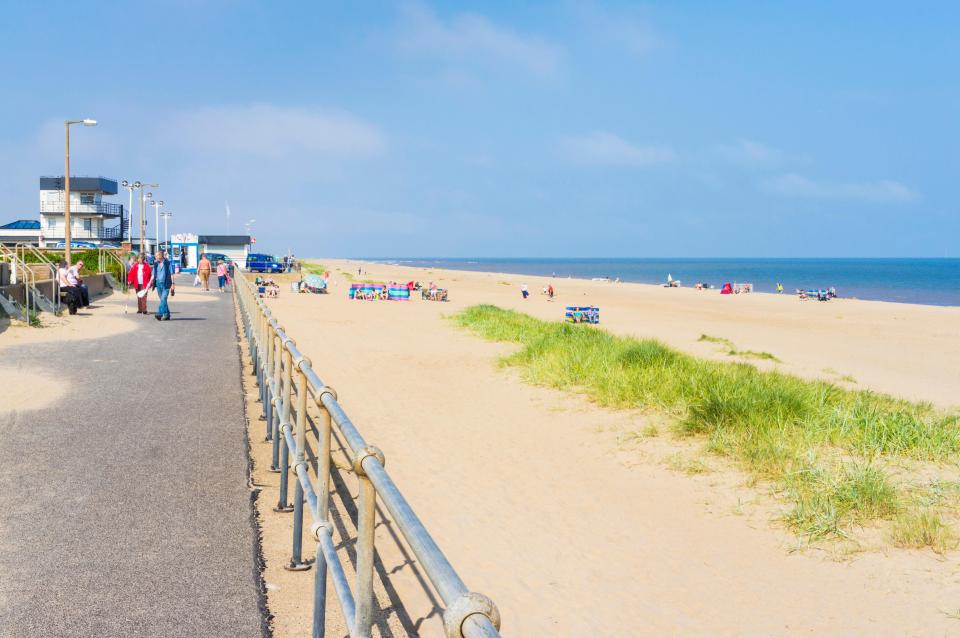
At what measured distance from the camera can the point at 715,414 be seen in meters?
8.38

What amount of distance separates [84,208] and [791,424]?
76.2 m

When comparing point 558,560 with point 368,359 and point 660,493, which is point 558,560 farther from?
point 368,359

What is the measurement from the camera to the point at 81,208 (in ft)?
235

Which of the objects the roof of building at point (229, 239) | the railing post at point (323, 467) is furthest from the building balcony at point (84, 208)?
the railing post at point (323, 467)

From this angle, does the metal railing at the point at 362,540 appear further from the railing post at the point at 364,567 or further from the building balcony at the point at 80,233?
the building balcony at the point at 80,233

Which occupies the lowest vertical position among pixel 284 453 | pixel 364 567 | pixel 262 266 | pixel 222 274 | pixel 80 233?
pixel 262 266

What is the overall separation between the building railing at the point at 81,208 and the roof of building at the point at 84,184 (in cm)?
123

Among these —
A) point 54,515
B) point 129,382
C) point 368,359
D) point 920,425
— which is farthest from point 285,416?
point 368,359

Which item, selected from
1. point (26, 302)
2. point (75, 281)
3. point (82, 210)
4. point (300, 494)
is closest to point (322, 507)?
point (300, 494)

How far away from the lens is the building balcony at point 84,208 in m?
71.6

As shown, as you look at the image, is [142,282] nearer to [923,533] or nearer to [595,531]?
[595,531]

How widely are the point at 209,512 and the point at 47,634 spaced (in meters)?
1.77

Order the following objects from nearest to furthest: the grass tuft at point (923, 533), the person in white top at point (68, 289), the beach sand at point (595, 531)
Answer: the beach sand at point (595, 531)
the grass tuft at point (923, 533)
the person in white top at point (68, 289)

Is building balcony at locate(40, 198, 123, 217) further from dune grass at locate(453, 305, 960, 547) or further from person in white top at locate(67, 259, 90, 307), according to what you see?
dune grass at locate(453, 305, 960, 547)
